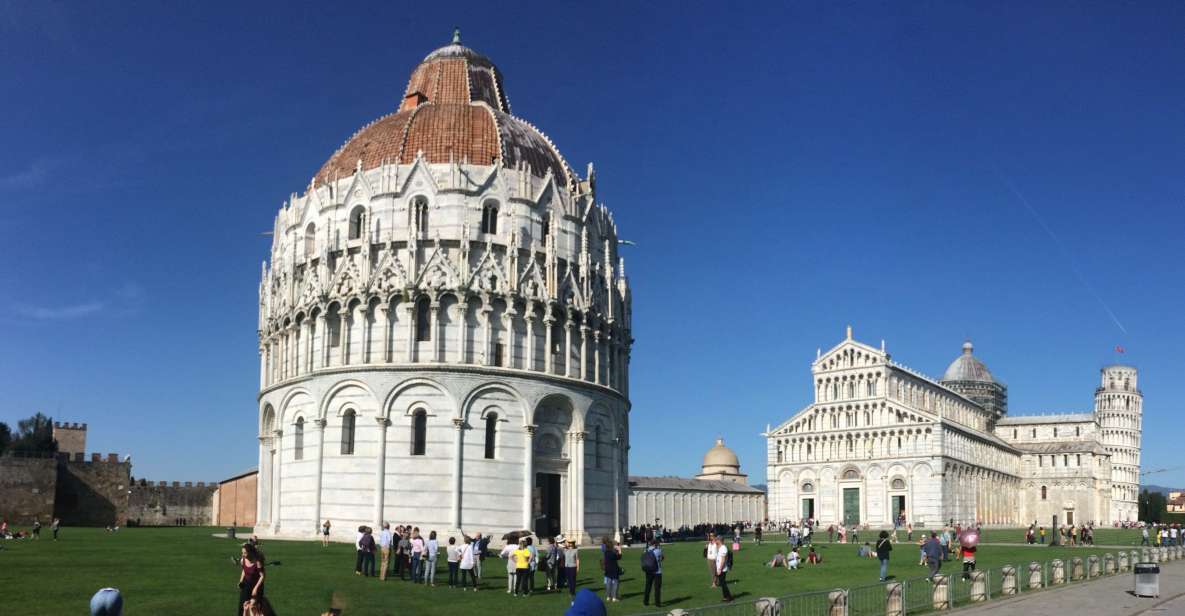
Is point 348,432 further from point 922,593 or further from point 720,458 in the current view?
point 720,458

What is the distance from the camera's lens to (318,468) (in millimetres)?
46500

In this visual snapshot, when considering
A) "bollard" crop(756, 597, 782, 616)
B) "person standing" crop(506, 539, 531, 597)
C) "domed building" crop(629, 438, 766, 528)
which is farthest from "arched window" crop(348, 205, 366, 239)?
"domed building" crop(629, 438, 766, 528)

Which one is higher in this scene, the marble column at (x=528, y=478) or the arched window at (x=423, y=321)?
the arched window at (x=423, y=321)

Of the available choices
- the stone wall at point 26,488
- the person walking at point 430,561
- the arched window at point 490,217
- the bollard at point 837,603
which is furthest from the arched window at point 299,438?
the bollard at point 837,603

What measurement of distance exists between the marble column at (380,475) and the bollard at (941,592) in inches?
1059

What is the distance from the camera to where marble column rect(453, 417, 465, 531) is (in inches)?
1770

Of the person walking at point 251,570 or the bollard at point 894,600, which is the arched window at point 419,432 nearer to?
the bollard at point 894,600

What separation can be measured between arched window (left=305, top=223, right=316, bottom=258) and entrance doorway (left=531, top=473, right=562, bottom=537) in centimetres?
1598

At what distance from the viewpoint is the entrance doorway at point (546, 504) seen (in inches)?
1847

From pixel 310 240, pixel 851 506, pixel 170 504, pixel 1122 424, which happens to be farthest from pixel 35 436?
pixel 1122 424

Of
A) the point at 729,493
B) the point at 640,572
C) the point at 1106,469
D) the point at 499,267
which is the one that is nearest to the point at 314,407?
the point at 499,267

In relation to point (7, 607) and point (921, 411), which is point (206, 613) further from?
point (921, 411)

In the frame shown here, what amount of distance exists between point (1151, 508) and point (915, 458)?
73.6m

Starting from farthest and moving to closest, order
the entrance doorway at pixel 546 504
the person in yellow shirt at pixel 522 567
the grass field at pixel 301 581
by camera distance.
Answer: the entrance doorway at pixel 546 504
the person in yellow shirt at pixel 522 567
the grass field at pixel 301 581
